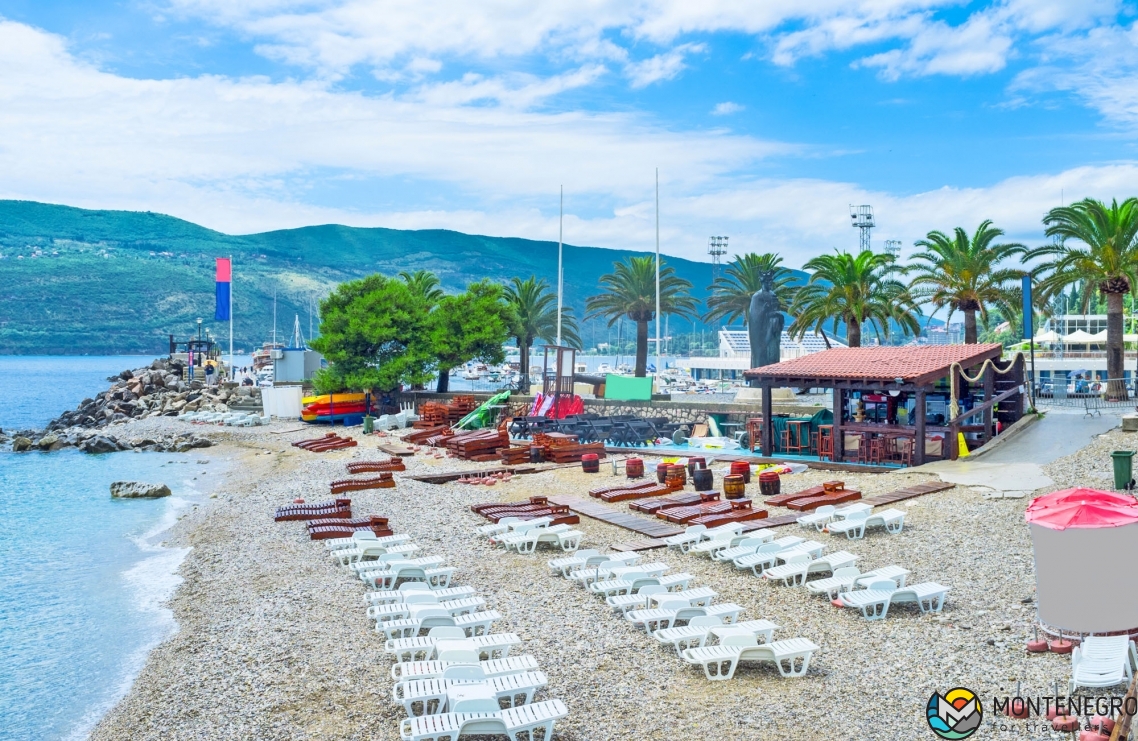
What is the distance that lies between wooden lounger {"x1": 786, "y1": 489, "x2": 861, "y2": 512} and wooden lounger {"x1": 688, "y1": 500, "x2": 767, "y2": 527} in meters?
0.99

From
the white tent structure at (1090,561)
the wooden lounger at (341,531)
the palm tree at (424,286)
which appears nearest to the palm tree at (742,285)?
the palm tree at (424,286)

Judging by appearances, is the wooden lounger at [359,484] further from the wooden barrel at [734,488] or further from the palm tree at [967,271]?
the palm tree at [967,271]

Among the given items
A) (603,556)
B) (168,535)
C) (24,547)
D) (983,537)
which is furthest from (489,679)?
(24,547)

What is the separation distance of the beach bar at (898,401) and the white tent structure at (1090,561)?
14.2m

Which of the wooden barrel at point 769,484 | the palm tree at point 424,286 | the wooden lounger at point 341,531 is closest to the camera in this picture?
the wooden lounger at point 341,531

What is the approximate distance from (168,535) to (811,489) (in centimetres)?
1529

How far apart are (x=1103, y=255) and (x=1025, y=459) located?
14948 millimetres

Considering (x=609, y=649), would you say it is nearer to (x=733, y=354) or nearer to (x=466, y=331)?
(x=466, y=331)

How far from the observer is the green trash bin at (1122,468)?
17.2 metres

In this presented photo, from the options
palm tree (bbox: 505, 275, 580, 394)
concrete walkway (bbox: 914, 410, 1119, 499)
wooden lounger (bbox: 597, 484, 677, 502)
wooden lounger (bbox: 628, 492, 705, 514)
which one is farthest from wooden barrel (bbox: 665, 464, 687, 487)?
palm tree (bbox: 505, 275, 580, 394)

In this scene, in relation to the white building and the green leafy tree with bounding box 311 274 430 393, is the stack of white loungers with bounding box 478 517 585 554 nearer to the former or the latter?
the green leafy tree with bounding box 311 274 430 393

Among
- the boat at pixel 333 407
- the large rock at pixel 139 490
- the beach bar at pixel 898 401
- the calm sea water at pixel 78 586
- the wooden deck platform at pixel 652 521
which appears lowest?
the calm sea water at pixel 78 586

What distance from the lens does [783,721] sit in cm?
855

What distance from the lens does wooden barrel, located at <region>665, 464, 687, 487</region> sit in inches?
869
